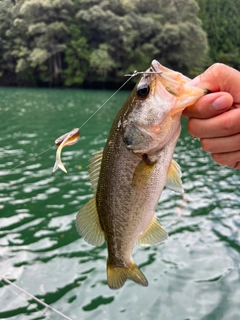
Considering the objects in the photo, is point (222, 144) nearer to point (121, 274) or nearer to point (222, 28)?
point (121, 274)

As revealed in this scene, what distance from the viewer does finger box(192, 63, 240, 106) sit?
6.61 feet

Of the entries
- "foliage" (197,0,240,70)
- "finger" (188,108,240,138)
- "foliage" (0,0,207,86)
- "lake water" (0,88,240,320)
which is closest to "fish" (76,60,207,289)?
"finger" (188,108,240,138)

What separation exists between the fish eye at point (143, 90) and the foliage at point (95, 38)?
43.7 metres

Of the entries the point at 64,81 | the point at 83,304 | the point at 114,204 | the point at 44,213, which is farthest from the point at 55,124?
the point at 64,81

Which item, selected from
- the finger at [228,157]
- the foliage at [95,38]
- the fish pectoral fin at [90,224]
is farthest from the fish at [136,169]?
the foliage at [95,38]

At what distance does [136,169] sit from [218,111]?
591 millimetres

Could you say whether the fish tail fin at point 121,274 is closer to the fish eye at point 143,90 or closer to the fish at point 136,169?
the fish at point 136,169

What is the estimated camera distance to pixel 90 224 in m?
2.49

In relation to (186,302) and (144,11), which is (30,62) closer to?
(144,11)

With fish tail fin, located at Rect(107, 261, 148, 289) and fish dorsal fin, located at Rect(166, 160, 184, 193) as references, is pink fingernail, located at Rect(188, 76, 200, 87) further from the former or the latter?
fish tail fin, located at Rect(107, 261, 148, 289)

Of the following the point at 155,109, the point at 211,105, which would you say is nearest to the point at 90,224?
the point at 155,109

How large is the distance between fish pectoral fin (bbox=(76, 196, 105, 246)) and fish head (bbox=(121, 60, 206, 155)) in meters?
0.57

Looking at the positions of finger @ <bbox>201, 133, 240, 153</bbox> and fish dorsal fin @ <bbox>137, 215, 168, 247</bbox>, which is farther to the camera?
fish dorsal fin @ <bbox>137, 215, 168, 247</bbox>

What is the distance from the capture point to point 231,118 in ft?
6.77
